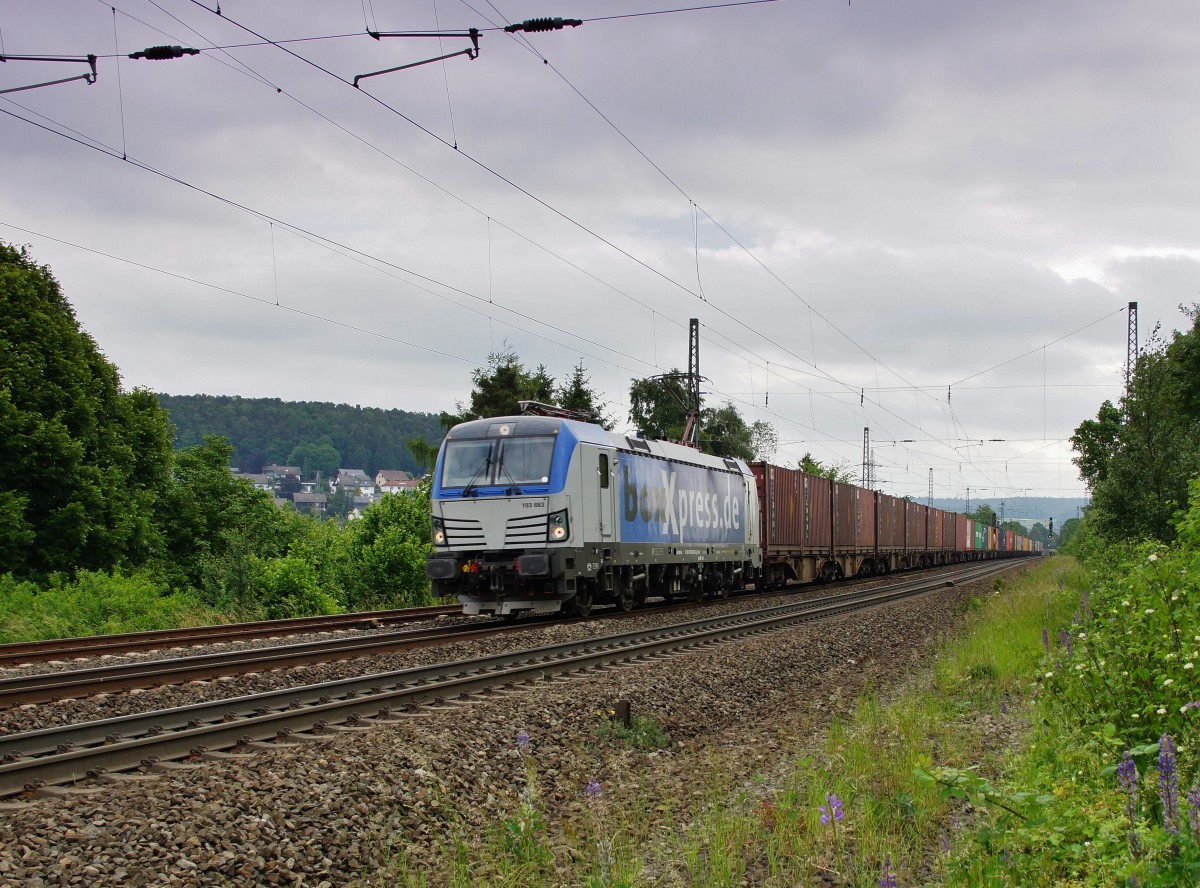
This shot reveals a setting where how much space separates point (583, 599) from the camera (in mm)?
18750

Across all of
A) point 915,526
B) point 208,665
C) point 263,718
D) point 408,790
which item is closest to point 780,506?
point 208,665

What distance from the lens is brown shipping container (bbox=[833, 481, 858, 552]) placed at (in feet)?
121

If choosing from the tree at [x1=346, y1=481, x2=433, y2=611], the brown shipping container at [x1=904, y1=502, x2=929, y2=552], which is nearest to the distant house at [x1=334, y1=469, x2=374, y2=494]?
the brown shipping container at [x1=904, y1=502, x2=929, y2=552]

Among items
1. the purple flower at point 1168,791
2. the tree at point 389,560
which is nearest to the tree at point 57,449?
the tree at point 389,560

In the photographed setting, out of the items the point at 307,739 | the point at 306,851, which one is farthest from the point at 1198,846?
the point at 307,739

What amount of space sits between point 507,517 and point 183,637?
5195mm

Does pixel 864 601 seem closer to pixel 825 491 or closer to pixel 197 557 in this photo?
pixel 825 491

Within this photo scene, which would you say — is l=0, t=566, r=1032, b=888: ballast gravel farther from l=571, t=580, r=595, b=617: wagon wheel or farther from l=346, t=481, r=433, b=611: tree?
l=346, t=481, r=433, b=611: tree

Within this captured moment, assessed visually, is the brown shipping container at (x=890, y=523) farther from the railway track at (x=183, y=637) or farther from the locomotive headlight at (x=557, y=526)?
the locomotive headlight at (x=557, y=526)

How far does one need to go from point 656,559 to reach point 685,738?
38.5ft

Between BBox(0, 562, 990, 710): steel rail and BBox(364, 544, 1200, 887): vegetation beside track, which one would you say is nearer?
BBox(364, 544, 1200, 887): vegetation beside track

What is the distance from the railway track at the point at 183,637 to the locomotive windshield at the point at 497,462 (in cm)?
304

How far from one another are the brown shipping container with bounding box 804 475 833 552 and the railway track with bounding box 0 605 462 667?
16.3m

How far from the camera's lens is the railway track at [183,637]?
1315cm
